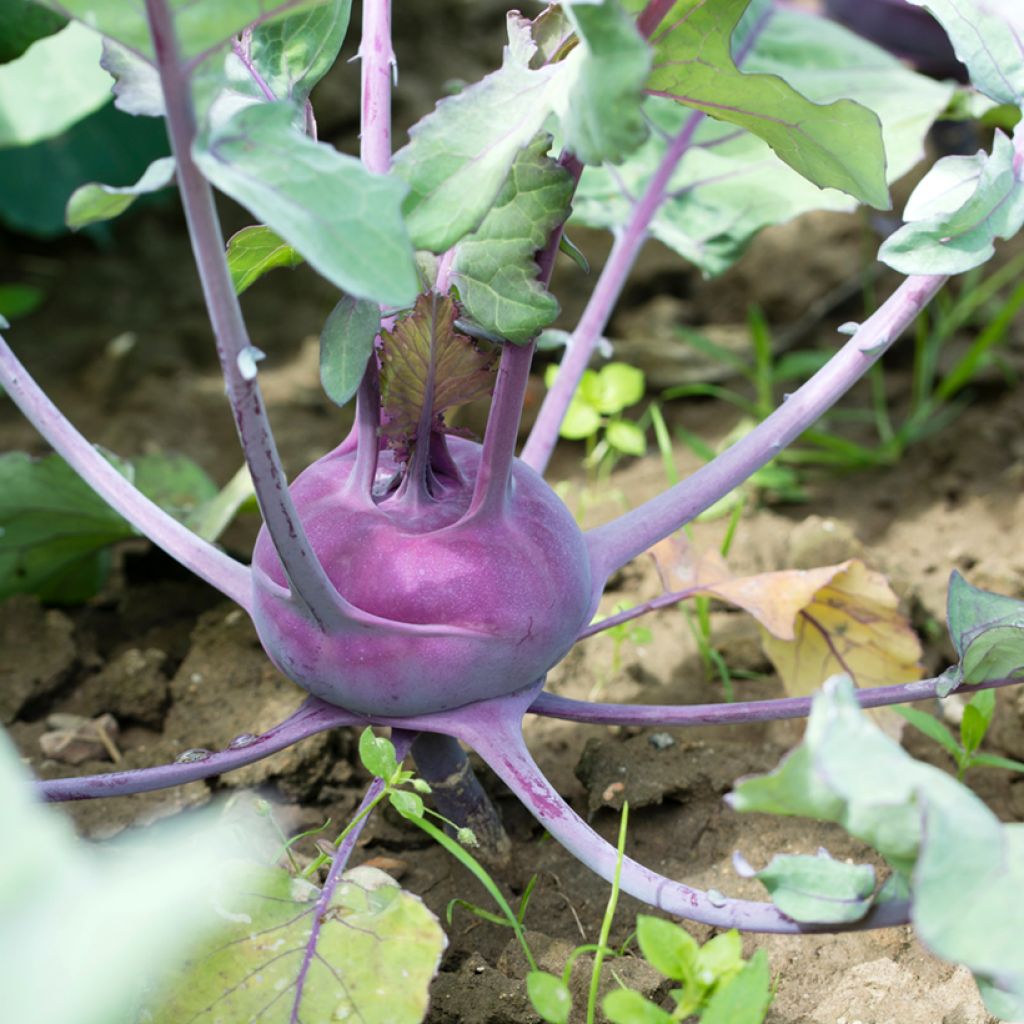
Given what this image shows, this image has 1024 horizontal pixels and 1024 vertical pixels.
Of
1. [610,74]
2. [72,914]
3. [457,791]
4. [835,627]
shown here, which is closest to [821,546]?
[835,627]

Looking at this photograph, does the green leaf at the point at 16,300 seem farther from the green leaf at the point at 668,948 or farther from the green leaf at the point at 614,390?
the green leaf at the point at 668,948

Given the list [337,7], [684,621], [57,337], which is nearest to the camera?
[337,7]

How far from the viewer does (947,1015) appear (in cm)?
81

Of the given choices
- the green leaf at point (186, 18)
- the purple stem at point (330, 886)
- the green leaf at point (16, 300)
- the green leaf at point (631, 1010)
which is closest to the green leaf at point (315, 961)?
the purple stem at point (330, 886)

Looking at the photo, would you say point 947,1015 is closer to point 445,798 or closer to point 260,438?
point 445,798

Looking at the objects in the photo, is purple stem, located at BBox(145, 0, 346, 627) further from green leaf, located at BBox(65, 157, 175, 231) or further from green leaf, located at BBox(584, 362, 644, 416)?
green leaf, located at BBox(584, 362, 644, 416)

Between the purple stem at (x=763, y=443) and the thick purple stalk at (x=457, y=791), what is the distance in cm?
17

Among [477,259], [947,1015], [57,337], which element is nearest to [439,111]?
[477,259]

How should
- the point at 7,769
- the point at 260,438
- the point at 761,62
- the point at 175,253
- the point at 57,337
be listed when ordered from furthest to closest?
1. the point at 175,253
2. the point at 57,337
3. the point at 761,62
4. the point at 260,438
5. the point at 7,769

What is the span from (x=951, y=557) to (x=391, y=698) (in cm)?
82

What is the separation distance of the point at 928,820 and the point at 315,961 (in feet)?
1.24

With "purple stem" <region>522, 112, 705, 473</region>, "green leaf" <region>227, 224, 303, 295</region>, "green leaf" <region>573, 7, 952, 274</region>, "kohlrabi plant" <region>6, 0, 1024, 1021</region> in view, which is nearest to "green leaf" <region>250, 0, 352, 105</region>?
"kohlrabi plant" <region>6, 0, 1024, 1021</region>

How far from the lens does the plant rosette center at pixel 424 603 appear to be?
778mm

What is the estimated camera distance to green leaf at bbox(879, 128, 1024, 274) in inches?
30.5
